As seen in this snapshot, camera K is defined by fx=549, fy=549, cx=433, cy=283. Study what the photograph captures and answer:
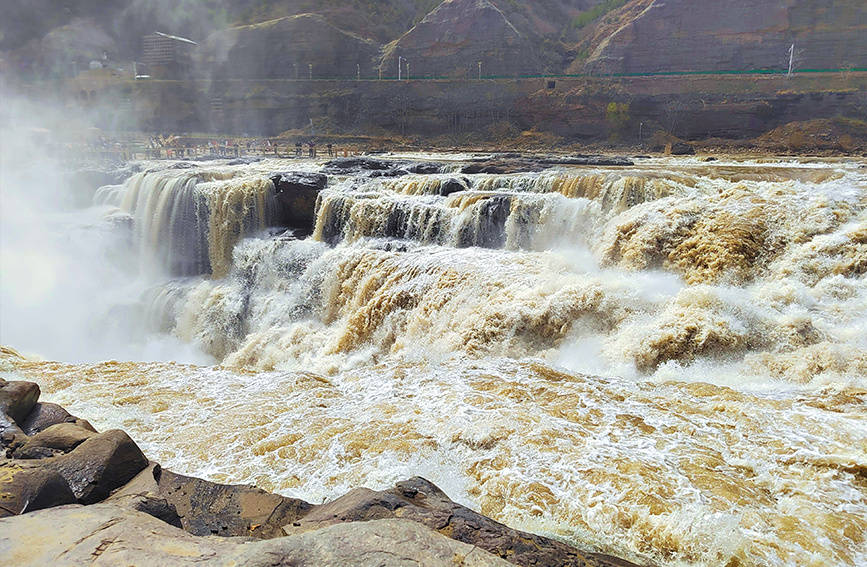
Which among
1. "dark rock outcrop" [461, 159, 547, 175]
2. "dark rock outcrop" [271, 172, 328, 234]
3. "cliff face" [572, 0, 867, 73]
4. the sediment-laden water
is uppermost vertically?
"cliff face" [572, 0, 867, 73]

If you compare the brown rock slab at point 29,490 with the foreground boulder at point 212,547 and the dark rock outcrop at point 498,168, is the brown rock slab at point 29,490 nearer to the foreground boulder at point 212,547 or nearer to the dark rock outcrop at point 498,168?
the foreground boulder at point 212,547

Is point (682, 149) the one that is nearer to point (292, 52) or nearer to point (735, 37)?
point (735, 37)

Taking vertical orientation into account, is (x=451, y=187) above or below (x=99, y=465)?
above

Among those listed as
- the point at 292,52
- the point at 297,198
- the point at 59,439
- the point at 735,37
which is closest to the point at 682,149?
the point at 735,37

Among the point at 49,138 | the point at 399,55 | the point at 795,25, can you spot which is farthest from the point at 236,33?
the point at 795,25

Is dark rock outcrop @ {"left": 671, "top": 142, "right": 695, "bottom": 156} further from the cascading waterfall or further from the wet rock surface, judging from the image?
the cascading waterfall

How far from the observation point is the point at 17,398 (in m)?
4.35

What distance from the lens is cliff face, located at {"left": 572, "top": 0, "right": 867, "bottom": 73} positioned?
31.7 meters

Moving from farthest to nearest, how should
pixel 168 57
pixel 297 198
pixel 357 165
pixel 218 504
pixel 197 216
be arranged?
Answer: 1. pixel 168 57
2. pixel 357 165
3. pixel 197 216
4. pixel 297 198
5. pixel 218 504

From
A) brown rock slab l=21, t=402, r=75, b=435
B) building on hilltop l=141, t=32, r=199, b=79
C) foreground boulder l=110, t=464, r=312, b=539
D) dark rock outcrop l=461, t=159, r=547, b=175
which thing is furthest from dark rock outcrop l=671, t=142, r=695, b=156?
building on hilltop l=141, t=32, r=199, b=79

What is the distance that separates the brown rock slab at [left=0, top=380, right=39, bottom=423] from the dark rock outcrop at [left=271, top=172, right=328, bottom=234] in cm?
942

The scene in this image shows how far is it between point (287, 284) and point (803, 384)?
373 inches

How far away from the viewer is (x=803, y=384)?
18.1 feet

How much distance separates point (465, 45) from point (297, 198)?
3190 cm
